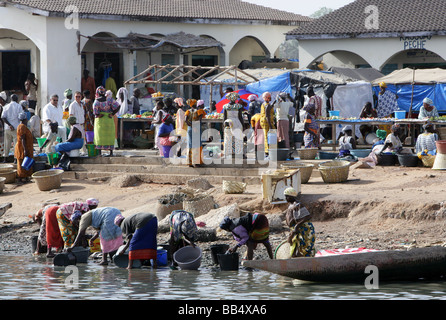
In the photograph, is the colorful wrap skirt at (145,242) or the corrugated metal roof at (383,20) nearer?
the colorful wrap skirt at (145,242)

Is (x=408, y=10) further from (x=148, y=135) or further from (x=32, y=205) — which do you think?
(x=32, y=205)

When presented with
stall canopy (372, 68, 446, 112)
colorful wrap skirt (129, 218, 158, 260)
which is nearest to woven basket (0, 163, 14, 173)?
colorful wrap skirt (129, 218, 158, 260)

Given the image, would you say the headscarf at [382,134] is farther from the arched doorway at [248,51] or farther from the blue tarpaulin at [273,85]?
the arched doorway at [248,51]

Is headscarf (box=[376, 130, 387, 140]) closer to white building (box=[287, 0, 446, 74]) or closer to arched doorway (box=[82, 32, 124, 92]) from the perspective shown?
white building (box=[287, 0, 446, 74])

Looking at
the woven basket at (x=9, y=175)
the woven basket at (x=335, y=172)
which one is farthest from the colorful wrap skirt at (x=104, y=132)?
the woven basket at (x=335, y=172)

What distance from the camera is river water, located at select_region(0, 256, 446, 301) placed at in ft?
37.4

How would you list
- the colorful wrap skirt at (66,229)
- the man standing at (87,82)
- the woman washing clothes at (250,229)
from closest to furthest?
the woman washing clothes at (250,229) → the colorful wrap skirt at (66,229) → the man standing at (87,82)

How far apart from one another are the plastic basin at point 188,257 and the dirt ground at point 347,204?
2.12 metres

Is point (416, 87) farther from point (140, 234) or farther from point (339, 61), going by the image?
point (140, 234)

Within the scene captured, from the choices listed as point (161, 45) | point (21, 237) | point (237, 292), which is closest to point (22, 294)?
point (237, 292)

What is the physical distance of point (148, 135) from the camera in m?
23.1

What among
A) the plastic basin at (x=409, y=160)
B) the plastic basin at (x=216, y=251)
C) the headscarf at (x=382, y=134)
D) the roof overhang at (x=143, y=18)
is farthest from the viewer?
the roof overhang at (x=143, y=18)

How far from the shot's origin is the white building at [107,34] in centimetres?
2775

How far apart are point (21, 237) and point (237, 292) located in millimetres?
6615
